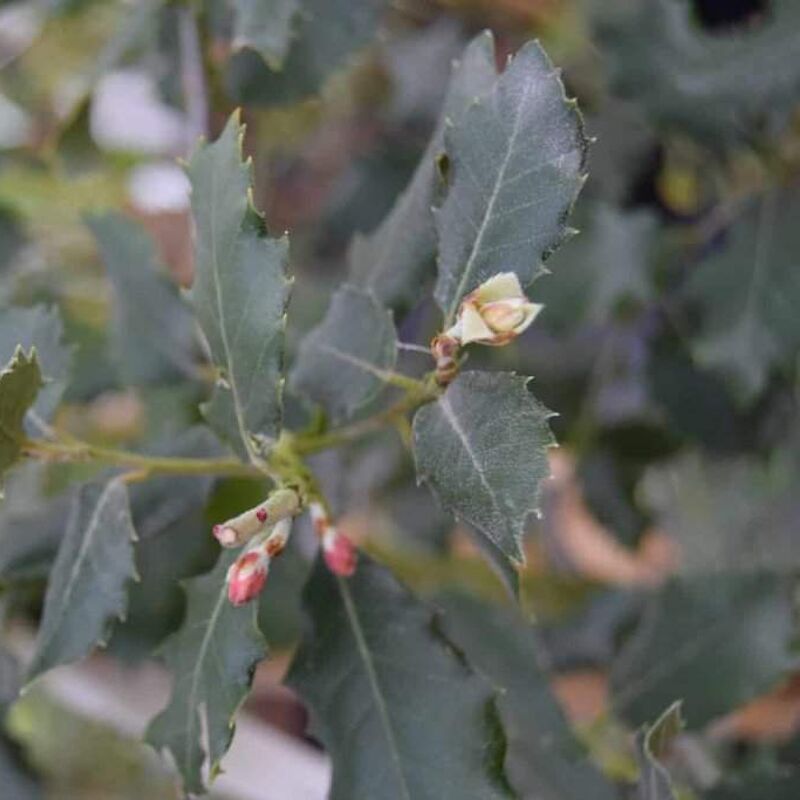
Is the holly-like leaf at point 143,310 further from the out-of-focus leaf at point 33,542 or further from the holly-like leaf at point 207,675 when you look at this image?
the holly-like leaf at point 207,675

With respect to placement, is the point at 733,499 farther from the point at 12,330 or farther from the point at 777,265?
the point at 12,330

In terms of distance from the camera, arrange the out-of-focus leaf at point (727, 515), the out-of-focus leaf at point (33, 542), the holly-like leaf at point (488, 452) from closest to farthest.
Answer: the holly-like leaf at point (488, 452) → the out-of-focus leaf at point (33, 542) → the out-of-focus leaf at point (727, 515)

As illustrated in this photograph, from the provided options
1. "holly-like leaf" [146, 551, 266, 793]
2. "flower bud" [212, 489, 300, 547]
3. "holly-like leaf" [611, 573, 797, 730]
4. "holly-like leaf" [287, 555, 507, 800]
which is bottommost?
"holly-like leaf" [611, 573, 797, 730]

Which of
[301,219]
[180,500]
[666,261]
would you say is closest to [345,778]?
[180,500]

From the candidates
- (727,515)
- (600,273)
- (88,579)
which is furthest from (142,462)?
(727,515)

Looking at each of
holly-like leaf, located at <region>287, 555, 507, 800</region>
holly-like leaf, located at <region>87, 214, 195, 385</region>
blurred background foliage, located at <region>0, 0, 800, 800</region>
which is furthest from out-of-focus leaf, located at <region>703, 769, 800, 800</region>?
holly-like leaf, located at <region>87, 214, 195, 385</region>

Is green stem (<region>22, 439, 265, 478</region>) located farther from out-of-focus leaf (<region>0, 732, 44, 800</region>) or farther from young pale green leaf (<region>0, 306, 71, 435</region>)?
out-of-focus leaf (<region>0, 732, 44, 800</region>)

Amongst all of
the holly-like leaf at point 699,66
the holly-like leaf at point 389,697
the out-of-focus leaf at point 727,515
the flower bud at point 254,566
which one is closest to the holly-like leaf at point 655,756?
the holly-like leaf at point 389,697
